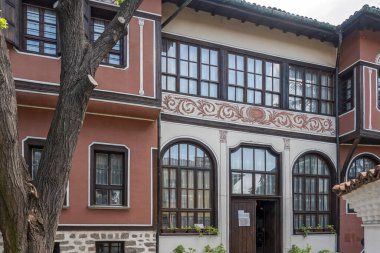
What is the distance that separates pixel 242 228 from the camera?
43.9 feet

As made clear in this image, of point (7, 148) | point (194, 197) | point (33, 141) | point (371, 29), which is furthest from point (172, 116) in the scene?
point (7, 148)

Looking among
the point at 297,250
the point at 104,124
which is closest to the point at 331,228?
the point at 297,250

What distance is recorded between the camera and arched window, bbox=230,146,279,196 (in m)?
13.4

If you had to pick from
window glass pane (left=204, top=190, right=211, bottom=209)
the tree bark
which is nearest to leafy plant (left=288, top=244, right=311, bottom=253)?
window glass pane (left=204, top=190, right=211, bottom=209)

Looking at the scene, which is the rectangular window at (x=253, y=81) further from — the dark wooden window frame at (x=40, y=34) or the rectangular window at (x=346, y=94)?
the dark wooden window frame at (x=40, y=34)

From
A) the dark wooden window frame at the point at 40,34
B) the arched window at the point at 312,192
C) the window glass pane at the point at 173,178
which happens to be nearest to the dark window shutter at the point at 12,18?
the dark wooden window frame at the point at 40,34

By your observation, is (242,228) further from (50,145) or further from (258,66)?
(50,145)

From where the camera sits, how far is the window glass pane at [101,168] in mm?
11258

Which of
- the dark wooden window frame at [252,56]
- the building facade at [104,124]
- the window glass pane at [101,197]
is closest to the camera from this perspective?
the building facade at [104,124]

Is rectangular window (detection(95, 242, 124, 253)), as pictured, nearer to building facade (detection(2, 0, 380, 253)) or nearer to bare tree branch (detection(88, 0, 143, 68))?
building facade (detection(2, 0, 380, 253))

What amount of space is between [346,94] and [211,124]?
4653 millimetres

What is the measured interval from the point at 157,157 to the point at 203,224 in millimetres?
2269

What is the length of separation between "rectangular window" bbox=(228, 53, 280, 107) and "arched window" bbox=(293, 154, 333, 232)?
6.63 feet

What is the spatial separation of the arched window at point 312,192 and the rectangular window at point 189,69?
353cm
